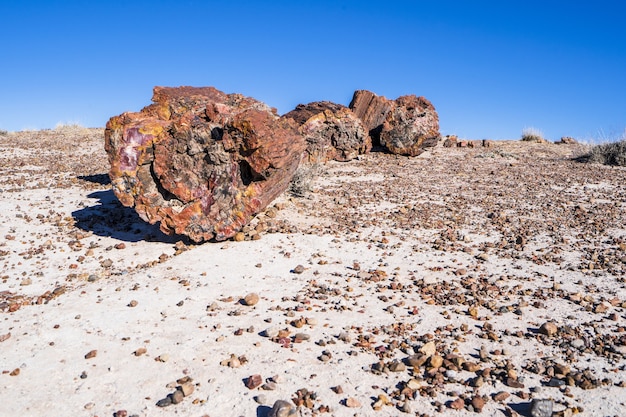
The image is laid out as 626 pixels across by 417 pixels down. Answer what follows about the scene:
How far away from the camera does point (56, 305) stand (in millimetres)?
4559

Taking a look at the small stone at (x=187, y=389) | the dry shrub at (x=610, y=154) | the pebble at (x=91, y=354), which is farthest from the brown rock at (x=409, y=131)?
the small stone at (x=187, y=389)

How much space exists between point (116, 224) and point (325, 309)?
4.12 m

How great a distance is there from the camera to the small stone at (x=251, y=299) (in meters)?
4.46

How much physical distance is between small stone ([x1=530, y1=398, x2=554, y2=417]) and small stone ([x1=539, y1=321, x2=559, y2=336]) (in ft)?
3.40

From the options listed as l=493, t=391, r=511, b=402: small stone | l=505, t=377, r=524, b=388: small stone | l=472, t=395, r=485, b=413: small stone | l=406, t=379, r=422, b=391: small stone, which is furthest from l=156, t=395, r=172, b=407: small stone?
l=505, t=377, r=524, b=388: small stone

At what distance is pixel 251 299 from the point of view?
14.7 ft

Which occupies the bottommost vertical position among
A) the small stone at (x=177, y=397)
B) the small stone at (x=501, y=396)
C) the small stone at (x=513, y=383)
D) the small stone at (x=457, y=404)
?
the small stone at (x=177, y=397)

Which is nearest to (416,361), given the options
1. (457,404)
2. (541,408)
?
(457,404)

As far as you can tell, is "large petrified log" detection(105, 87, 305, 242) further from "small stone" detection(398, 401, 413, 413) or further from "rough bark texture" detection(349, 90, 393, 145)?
"rough bark texture" detection(349, 90, 393, 145)

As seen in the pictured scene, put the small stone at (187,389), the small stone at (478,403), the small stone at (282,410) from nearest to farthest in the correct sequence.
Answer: the small stone at (282,410) → the small stone at (478,403) → the small stone at (187,389)

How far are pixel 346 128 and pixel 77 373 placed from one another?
32.7 ft

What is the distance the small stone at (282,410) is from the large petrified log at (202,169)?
337 cm

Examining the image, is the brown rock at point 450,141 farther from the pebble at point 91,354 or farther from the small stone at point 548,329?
the pebble at point 91,354

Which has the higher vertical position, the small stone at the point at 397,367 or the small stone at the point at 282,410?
the small stone at the point at 397,367
